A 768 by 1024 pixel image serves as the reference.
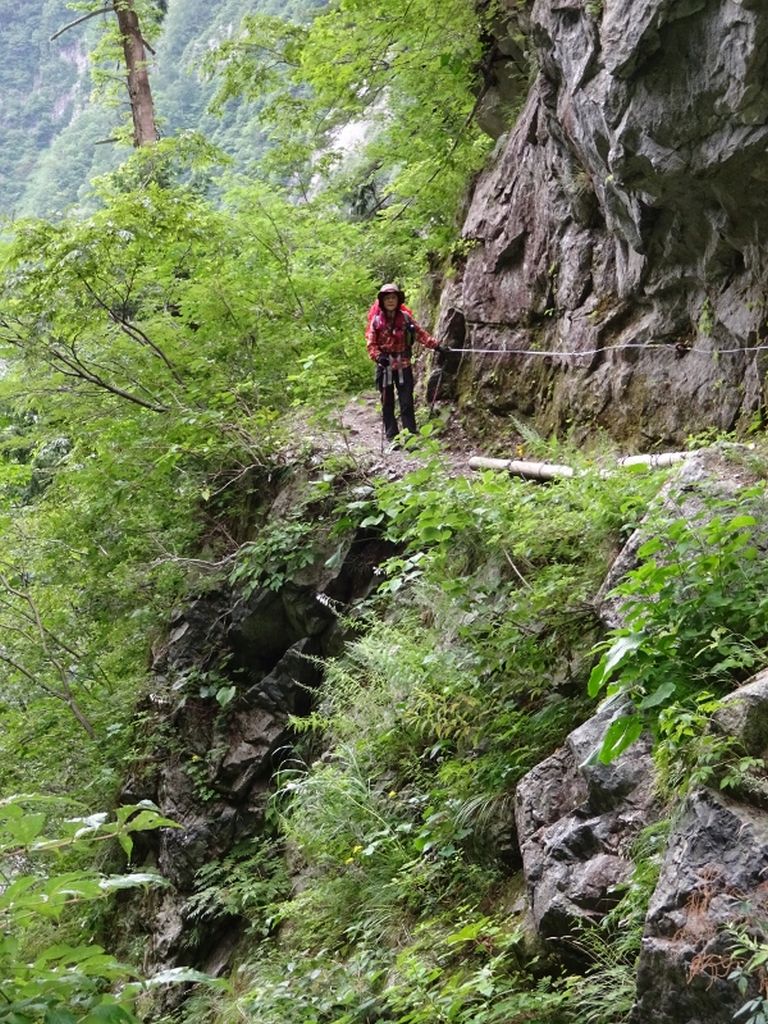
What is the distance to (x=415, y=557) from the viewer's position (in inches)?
246

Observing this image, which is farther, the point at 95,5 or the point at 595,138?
the point at 95,5

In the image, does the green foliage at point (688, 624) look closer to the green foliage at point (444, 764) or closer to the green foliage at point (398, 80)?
the green foliage at point (444, 764)

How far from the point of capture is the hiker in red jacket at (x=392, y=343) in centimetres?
979

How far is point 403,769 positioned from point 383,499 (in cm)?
189

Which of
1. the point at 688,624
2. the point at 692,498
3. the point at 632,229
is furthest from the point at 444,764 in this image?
the point at 632,229

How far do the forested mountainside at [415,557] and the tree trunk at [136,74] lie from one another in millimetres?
1696

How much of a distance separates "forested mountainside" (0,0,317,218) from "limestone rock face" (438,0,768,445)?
44.8m

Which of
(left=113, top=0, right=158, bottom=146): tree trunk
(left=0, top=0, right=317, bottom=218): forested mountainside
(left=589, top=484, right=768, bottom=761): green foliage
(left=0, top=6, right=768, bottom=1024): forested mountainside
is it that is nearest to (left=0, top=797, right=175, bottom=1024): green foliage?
(left=0, top=6, right=768, bottom=1024): forested mountainside

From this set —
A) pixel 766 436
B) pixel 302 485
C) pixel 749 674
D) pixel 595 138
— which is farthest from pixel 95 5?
pixel 749 674

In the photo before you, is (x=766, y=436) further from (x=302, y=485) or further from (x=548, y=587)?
(x=302, y=485)

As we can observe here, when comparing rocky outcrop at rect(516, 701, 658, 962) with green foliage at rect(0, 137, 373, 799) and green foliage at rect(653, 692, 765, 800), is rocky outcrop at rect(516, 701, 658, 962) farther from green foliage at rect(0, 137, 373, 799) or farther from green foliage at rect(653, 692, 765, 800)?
green foliage at rect(0, 137, 373, 799)

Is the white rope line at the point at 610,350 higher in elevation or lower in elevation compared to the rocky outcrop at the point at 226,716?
higher

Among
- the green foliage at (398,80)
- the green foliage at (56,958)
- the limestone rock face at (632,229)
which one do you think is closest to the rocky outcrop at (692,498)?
the limestone rock face at (632,229)

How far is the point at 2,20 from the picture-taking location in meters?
109
